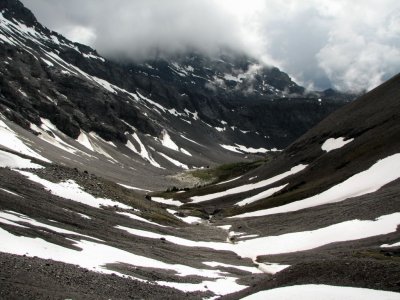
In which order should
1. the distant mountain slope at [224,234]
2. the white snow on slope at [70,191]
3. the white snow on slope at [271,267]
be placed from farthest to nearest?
the white snow on slope at [70,191] → the white snow on slope at [271,267] → the distant mountain slope at [224,234]

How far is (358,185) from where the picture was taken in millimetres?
87750

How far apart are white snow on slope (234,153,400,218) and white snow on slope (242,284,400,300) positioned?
188ft

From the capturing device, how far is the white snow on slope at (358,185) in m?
83.8

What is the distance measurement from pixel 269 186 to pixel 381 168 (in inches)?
1645

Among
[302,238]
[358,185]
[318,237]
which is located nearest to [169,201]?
[358,185]

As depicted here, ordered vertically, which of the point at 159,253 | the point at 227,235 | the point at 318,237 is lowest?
the point at 159,253

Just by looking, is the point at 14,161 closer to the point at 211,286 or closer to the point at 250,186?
the point at 211,286

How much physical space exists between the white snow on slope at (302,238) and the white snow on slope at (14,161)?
30765 millimetres

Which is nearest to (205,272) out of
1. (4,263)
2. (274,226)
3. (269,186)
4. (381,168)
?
(4,263)

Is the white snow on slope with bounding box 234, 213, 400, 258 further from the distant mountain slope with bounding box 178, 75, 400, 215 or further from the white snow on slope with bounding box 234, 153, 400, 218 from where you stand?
the distant mountain slope with bounding box 178, 75, 400, 215

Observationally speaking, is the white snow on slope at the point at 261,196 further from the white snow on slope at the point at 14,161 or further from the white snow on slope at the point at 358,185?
the white snow on slope at the point at 14,161

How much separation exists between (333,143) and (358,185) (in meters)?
45.6

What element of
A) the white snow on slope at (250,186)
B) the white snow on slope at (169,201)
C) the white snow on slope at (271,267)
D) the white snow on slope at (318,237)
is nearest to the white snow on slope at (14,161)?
the white snow on slope at (318,237)

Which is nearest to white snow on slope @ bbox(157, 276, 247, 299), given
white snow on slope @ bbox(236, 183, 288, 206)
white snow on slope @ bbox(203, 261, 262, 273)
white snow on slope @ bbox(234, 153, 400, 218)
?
white snow on slope @ bbox(203, 261, 262, 273)
